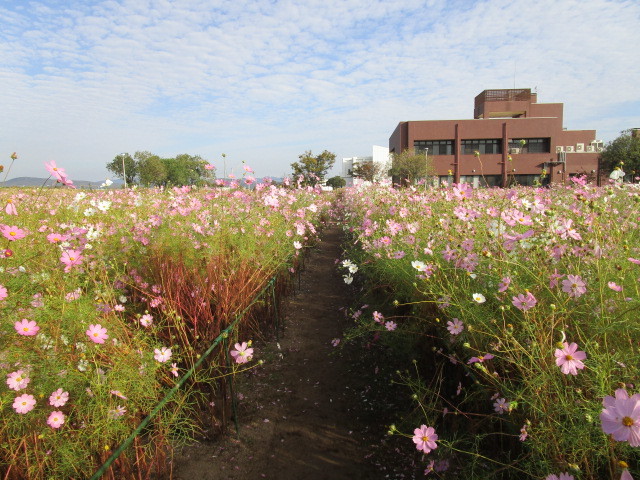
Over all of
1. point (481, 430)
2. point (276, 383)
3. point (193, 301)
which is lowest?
point (276, 383)

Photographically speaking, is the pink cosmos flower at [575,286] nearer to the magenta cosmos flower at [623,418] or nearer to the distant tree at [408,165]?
the magenta cosmos flower at [623,418]

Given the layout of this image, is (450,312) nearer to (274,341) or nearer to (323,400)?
(323,400)

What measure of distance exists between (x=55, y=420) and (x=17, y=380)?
0.21 metres

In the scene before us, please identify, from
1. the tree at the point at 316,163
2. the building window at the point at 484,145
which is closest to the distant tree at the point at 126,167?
the tree at the point at 316,163

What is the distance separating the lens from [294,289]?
18.2ft

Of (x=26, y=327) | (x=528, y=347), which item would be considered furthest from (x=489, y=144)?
(x=26, y=327)

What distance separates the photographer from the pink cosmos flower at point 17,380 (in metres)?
1.49

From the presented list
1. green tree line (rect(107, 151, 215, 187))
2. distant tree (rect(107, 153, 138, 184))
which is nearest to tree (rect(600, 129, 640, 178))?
green tree line (rect(107, 151, 215, 187))

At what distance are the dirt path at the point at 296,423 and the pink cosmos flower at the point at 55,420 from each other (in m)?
0.82

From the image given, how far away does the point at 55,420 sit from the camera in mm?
1541

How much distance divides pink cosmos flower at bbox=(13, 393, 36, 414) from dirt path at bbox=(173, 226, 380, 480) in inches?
36.5

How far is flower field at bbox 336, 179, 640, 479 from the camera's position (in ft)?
4.28

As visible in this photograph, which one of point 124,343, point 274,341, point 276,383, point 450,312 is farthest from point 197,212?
point 450,312

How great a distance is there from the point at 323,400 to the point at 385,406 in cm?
48
